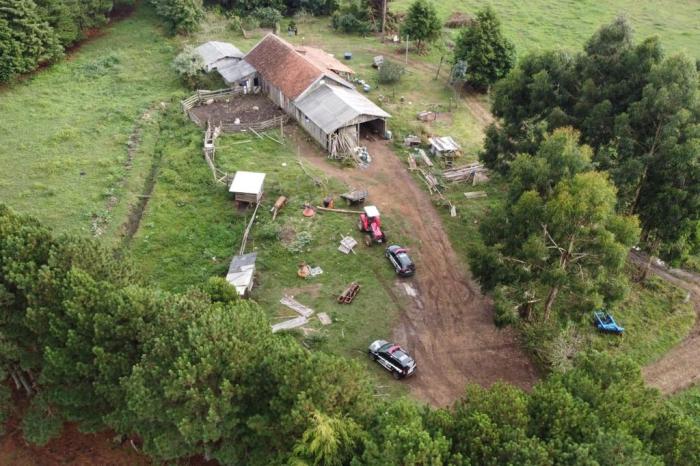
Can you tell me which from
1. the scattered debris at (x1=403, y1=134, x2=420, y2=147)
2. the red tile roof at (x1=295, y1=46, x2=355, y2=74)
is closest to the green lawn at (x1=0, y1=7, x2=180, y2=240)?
the red tile roof at (x1=295, y1=46, x2=355, y2=74)

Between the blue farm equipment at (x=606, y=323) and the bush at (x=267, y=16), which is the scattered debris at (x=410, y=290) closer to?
the blue farm equipment at (x=606, y=323)

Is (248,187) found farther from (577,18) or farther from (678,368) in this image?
(577,18)

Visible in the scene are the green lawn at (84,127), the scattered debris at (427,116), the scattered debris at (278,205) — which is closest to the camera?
the scattered debris at (278,205)

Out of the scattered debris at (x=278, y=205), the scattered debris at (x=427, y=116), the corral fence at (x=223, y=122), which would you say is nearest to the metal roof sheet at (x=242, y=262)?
the scattered debris at (x=278, y=205)

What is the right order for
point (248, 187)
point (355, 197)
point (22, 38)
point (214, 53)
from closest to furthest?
point (248, 187) → point (355, 197) → point (22, 38) → point (214, 53)

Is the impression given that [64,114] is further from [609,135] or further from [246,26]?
[609,135]

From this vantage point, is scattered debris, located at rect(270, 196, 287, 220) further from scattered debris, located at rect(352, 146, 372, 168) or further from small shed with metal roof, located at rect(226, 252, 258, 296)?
scattered debris, located at rect(352, 146, 372, 168)

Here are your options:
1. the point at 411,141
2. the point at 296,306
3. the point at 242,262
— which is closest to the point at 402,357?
the point at 296,306

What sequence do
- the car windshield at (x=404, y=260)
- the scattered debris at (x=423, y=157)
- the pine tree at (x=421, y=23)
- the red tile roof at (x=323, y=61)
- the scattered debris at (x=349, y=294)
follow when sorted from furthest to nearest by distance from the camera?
the pine tree at (x=421, y=23) → the red tile roof at (x=323, y=61) → the scattered debris at (x=423, y=157) → the car windshield at (x=404, y=260) → the scattered debris at (x=349, y=294)
